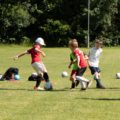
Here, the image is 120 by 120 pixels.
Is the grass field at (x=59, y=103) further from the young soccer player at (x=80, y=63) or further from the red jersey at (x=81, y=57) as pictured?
the red jersey at (x=81, y=57)

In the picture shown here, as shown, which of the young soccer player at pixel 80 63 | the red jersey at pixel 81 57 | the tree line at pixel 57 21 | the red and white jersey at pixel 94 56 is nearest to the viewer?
the young soccer player at pixel 80 63

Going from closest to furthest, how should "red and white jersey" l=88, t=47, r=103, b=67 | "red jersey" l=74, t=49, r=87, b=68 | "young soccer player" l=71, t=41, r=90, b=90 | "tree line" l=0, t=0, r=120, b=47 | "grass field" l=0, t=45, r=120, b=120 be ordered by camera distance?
"grass field" l=0, t=45, r=120, b=120 → "young soccer player" l=71, t=41, r=90, b=90 → "red jersey" l=74, t=49, r=87, b=68 → "red and white jersey" l=88, t=47, r=103, b=67 → "tree line" l=0, t=0, r=120, b=47

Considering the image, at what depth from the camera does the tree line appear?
65.2 metres

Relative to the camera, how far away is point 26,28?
67.2 m

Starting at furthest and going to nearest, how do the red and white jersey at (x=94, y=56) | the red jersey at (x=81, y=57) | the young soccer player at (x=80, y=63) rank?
1. the red and white jersey at (x=94, y=56)
2. the red jersey at (x=81, y=57)
3. the young soccer player at (x=80, y=63)

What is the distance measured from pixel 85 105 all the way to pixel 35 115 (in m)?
1.98

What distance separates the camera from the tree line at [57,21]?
214 feet

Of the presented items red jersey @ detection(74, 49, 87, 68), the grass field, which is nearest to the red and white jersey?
the grass field

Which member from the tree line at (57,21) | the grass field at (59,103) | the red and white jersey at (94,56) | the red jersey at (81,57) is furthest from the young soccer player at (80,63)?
the tree line at (57,21)

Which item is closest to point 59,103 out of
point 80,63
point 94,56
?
point 80,63

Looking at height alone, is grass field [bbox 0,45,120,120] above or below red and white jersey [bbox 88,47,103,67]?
below

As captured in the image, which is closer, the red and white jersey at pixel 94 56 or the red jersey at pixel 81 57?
the red jersey at pixel 81 57

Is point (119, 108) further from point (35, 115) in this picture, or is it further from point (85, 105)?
point (35, 115)

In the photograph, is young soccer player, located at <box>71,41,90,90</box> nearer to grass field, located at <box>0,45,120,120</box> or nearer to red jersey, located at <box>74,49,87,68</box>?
red jersey, located at <box>74,49,87,68</box>
